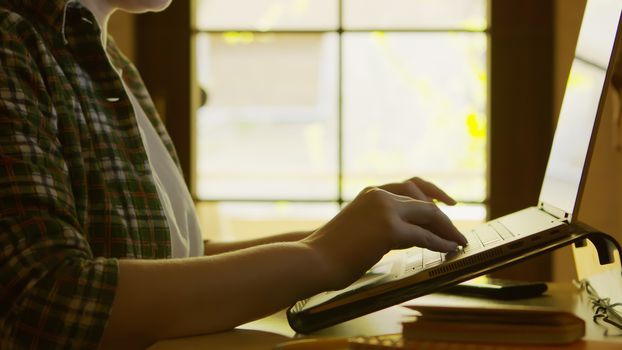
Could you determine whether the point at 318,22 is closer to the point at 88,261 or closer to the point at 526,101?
the point at 526,101

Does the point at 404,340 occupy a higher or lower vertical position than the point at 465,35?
lower

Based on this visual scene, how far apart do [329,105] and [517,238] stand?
1389mm

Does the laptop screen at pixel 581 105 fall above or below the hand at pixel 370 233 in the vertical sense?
above

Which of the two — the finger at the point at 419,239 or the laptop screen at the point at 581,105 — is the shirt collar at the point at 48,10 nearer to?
the finger at the point at 419,239

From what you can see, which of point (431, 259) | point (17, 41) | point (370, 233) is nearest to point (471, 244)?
point (431, 259)

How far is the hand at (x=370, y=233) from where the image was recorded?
741 mm

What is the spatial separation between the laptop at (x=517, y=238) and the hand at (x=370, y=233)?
0.08 feet

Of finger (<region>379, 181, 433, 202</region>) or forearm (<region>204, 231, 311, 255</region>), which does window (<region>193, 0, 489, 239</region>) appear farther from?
finger (<region>379, 181, 433, 202</region>)

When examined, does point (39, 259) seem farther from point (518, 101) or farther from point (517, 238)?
point (518, 101)

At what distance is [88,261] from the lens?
71 cm

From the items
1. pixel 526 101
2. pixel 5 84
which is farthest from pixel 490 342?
pixel 526 101

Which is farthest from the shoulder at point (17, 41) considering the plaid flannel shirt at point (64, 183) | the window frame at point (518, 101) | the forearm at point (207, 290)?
the window frame at point (518, 101)

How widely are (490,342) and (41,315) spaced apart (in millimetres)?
377

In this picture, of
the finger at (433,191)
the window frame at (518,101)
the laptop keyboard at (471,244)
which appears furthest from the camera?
the window frame at (518,101)
